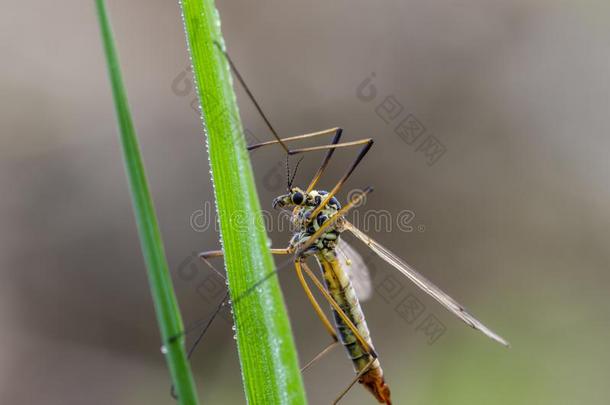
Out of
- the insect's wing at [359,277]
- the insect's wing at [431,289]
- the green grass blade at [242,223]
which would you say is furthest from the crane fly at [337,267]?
the green grass blade at [242,223]

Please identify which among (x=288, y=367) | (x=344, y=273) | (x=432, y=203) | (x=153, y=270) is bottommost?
(x=432, y=203)

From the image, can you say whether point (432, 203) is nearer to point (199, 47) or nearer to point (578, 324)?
point (578, 324)

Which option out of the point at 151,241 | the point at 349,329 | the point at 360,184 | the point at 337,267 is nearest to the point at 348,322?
the point at 349,329

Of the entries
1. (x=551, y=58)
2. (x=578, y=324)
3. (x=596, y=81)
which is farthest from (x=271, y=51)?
(x=578, y=324)

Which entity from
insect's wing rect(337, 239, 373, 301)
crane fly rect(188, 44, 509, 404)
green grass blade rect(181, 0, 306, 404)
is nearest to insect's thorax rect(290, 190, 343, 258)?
crane fly rect(188, 44, 509, 404)

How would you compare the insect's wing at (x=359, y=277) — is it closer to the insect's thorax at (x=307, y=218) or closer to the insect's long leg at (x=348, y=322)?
the insect's long leg at (x=348, y=322)

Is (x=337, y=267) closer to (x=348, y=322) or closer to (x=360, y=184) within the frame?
(x=348, y=322)
